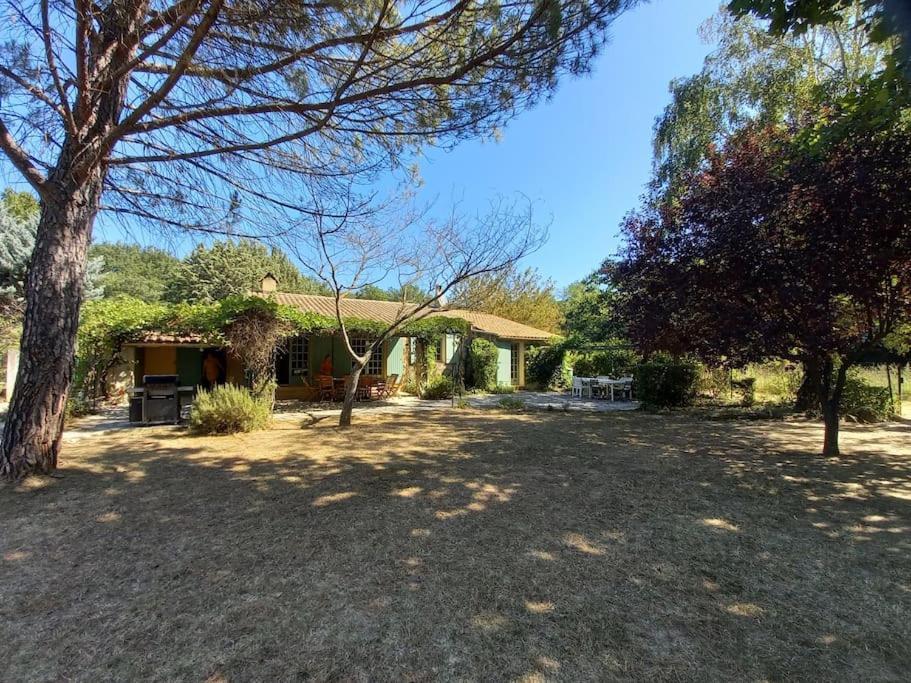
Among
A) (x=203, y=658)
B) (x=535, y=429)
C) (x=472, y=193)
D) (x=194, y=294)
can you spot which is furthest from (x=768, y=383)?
(x=194, y=294)

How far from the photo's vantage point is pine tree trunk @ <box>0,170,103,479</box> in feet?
15.1

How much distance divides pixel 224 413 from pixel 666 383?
1079cm

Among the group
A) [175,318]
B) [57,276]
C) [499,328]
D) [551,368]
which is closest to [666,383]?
[551,368]

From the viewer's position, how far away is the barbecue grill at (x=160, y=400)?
8.50 m

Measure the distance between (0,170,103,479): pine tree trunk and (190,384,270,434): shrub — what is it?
2.73 m

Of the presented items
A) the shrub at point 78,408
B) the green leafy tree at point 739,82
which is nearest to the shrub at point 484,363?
the green leafy tree at point 739,82

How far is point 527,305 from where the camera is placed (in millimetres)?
29766

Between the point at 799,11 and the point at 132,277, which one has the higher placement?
the point at 132,277

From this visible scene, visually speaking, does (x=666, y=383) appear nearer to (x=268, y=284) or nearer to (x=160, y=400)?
(x=160, y=400)

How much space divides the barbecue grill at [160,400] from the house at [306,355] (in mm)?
2807

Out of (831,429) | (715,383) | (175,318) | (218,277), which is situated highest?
(218,277)

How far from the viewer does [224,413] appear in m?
7.64

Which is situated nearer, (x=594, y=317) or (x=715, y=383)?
(x=715, y=383)

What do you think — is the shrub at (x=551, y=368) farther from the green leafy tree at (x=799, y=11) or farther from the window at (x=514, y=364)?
the green leafy tree at (x=799, y=11)
